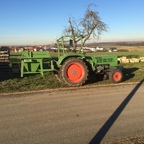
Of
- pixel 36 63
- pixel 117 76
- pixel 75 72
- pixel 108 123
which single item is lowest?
pixel 108 123

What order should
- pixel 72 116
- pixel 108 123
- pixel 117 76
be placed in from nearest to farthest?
1. pixel 108 123
2. pixel 72 116
3. pixel 117 76

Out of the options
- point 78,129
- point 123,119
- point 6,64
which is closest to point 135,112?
point 123,119

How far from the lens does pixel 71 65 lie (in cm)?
1207

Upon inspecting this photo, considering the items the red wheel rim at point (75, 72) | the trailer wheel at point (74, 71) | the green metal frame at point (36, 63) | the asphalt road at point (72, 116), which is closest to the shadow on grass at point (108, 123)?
the asphalt road at point (72, 116)

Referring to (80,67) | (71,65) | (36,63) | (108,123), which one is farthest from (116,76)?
(108,123)

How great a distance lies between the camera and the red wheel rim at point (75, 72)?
12031 millimetres

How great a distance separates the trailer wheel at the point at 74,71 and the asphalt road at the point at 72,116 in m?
1.50

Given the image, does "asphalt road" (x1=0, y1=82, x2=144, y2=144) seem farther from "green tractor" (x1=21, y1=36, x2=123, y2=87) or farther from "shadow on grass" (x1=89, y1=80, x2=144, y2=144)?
"green tractor" (x1=21, y1=36, x2=123, y2=87)

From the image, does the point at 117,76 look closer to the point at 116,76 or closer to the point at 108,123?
the point at 116,76

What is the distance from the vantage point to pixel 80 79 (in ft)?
39.3

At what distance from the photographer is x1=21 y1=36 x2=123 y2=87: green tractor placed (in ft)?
39.4

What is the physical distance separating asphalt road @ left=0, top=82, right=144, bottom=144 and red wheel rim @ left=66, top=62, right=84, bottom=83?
161 centimetres

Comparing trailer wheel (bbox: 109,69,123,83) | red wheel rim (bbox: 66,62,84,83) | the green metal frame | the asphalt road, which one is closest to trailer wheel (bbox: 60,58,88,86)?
red wheel rim (bbox: 66,62,84,83)

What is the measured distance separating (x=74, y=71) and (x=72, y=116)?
516 cm
